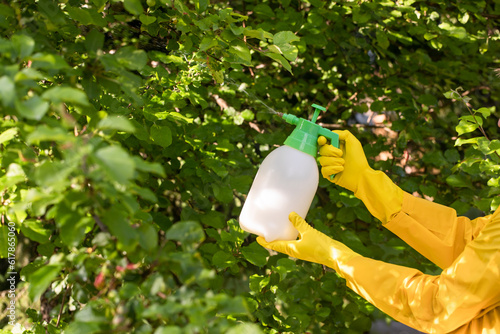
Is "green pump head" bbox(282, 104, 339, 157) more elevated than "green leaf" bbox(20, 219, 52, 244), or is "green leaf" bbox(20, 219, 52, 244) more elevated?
"green pump head" bbox(282, 104, 339, 157)


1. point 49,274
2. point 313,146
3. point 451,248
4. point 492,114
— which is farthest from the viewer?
point 492,114

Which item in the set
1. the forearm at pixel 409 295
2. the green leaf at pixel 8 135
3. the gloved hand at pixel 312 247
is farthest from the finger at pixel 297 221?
the green leaf at pixel 8 135

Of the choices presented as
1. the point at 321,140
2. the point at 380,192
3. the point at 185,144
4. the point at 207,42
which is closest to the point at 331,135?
the point at 321,140

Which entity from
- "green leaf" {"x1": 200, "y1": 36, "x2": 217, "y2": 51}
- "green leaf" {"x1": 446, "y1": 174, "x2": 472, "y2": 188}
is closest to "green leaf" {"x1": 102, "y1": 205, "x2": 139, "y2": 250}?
"green leaf" {"x1": 200, "y1": 36, "x2": 217, "y2": 51}

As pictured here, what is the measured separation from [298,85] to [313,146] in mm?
1178

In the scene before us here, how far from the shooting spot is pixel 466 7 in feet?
6.80

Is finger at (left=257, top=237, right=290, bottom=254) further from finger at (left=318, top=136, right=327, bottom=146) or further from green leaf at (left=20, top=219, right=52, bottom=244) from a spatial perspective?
green leaf at (left=20, top=219, right=52, bottom=244)

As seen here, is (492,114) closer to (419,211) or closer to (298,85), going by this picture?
(298,85)

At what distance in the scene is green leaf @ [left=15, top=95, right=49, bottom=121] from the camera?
1.84 feet

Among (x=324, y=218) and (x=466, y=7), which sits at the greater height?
(x=466, y=7)

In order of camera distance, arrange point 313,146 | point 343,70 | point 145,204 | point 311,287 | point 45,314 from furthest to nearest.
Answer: point 343,70
point 45,314
point 311,287
point 145,204
point 313,146

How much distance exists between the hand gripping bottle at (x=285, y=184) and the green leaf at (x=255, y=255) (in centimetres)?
18

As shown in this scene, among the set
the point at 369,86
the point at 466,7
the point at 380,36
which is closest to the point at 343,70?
the point at 369,86

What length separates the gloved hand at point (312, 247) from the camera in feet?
3.98
